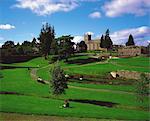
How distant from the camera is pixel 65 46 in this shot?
3514 inches

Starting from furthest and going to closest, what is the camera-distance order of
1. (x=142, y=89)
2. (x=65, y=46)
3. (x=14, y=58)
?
1. (x=14, y=58)
2. (x=65, y=46)
3. (x=142, y=89)

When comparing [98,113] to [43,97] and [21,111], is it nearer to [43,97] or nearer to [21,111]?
[21,111]

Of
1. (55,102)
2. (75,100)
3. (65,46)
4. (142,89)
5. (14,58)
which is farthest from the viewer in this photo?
(14,58)

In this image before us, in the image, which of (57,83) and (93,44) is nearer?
(57,83)

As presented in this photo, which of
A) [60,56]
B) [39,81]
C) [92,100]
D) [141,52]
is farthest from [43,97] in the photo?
[141,52]

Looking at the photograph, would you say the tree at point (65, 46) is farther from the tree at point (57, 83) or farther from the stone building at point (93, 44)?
the stone building at point (93, 44)

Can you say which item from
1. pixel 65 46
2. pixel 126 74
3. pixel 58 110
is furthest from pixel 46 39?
pixel 58 110

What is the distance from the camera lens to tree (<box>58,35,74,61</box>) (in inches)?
3526

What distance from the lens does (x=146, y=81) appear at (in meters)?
43.2

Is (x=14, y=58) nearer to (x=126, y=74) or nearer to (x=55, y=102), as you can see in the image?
(x=126, y=74)

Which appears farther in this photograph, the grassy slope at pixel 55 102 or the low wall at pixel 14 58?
the low wall at pixel 14 58

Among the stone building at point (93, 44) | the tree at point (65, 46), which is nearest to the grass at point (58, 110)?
the tree at point (65, 46)

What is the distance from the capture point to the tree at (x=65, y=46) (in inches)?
3526

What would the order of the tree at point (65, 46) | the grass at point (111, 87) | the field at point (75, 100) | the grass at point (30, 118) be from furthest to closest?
the tree at point (65, 46), the grass at point (111, 87), the field at point (75, 100), the grass at point (30, 118)
